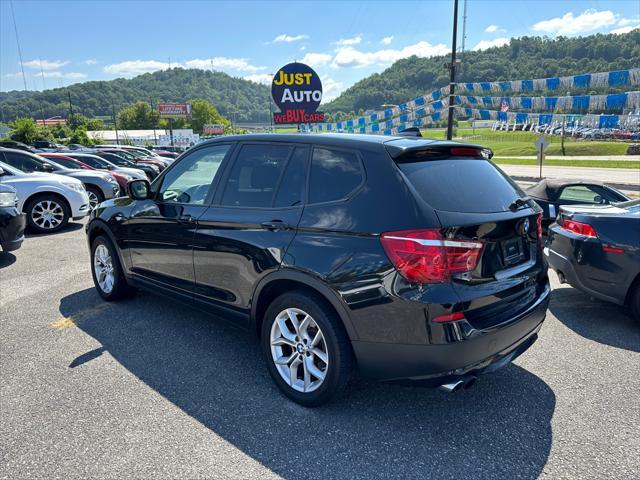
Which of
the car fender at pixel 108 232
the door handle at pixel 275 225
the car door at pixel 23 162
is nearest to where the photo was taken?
the door handle at pixel 275 225

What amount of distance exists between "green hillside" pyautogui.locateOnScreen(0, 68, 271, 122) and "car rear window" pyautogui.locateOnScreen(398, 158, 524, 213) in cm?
15200

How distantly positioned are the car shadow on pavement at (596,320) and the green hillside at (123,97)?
152 meters

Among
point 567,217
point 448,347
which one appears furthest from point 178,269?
point 567,217

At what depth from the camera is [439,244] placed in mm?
2379

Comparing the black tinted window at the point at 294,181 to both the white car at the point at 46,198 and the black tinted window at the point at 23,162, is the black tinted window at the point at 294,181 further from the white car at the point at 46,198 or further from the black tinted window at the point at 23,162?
the black tinted window at the point at 23,162

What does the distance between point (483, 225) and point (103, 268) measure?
4.12m

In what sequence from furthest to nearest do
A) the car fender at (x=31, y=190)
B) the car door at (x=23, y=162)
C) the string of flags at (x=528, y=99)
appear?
the string of flags at (x=528, y=99)
the car door at (x=23, y=162)
the car fender at (x=31, y=190)

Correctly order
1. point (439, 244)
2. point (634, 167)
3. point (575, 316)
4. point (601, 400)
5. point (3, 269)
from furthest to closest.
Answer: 1. point (634, 167)
2. point (3, 269)
3. point (575, 316)
4. point (601, 400)
5. point (439, 244)

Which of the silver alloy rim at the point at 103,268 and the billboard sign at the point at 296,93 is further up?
the billboard sign at the point at 296,93

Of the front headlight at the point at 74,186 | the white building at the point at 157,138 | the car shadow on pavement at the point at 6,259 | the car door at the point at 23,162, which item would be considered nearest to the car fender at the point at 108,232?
the car shadow on pavement at the point at 6,259

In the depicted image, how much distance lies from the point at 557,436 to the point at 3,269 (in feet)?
23.1

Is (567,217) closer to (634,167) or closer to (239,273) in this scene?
(239,273)

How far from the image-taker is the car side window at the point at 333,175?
2.74m

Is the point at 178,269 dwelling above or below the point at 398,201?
below
